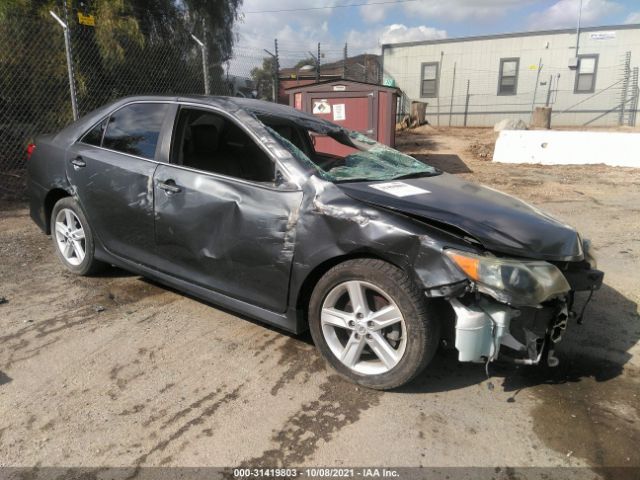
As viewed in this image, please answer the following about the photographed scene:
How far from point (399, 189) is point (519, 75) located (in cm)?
2280

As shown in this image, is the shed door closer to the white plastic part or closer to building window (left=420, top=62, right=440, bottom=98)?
the white plastic part

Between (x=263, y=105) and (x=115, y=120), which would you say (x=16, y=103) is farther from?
(x=263, y=105)

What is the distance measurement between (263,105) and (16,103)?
253 inches

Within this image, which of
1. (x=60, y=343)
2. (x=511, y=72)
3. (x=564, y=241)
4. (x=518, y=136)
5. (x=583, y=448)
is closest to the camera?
(x=583, y=448)

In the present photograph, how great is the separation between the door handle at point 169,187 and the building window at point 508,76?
23.0 meters

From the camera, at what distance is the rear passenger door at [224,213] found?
116 inches

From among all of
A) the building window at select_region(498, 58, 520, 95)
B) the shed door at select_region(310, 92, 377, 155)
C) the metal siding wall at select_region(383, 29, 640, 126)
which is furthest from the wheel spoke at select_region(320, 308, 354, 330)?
the building window at select_region(498, 58, 520, 95)

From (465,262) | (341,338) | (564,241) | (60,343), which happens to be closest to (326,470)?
(341,338)

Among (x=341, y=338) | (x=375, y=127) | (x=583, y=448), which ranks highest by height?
(x=375, y=127)

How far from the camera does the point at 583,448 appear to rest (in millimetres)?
2408

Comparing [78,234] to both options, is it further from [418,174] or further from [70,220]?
[418,174]

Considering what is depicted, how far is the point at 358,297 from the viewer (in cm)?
273


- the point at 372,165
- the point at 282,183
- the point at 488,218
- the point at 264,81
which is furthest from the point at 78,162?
the point at 264,81

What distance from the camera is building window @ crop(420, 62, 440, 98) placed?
79.2 ft
